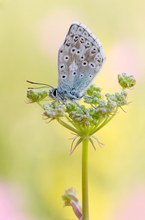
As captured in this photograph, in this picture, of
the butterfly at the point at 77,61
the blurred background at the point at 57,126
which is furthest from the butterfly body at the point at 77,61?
the blurred background at the point at 57,126

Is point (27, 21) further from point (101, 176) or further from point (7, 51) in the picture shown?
point (101, 176)

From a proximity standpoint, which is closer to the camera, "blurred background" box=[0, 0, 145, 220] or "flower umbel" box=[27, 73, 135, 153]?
"flower umbel" box=[27, 73, 135, 153]

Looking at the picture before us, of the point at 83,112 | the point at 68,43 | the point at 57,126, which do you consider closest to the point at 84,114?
the point at 83,112

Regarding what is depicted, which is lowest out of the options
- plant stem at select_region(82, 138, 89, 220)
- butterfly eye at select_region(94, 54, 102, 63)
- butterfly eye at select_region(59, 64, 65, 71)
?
plant stem at select_region(82, 138, 89, 220)

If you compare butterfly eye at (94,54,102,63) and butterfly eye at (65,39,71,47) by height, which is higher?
butterfly eye at (65,39,71,47)

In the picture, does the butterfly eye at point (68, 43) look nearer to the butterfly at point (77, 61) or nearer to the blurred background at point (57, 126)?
the butterfly at point (77, 61)

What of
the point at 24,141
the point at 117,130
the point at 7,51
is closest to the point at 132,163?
the point at 117,130

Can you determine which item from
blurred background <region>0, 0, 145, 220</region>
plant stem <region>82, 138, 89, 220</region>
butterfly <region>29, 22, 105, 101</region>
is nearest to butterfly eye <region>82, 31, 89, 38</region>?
butterfly <region>29, 22, 105, 101</region>

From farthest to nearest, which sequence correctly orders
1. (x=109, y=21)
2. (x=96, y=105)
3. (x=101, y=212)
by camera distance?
1. (x=109, y=21)
2. (x=101, y=212)
3. (x=96, y=105)

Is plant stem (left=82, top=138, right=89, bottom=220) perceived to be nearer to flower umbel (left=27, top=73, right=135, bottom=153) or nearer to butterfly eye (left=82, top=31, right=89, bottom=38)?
flower umbel (left=27, top=73, right=135, bottom=153)

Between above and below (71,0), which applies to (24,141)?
below
